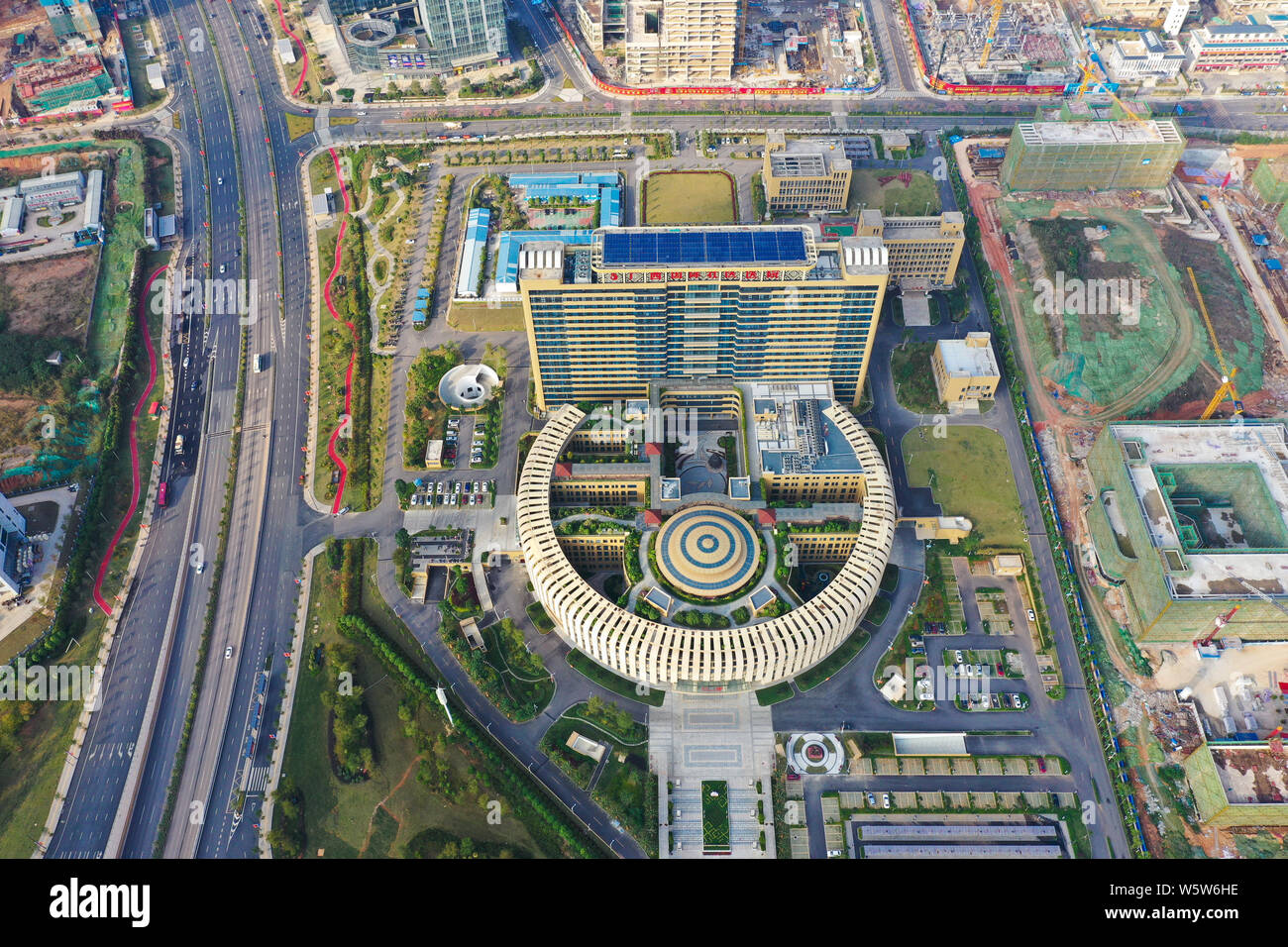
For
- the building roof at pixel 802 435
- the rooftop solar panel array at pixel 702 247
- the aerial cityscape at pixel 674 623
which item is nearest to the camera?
the aerial cityscape at pixel 674 623

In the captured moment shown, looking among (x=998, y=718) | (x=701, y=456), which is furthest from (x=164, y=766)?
(x=998, y=718)

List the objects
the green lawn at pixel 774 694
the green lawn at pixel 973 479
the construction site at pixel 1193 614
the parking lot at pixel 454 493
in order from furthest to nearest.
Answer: the parking lot at pixel 454 493 → the green lawn at pixel 973 479 → the green lawn at pixel 774 694 → the construction site at pixel 1193 614

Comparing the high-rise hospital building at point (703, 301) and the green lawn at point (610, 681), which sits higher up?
the high-rise hospital building at point (703, 301)

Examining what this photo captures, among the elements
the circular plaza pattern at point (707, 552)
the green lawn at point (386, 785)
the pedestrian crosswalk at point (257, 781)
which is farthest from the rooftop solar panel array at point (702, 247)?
the pedestrian crosswalk at point (257, 781)

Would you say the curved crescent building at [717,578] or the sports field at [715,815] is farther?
the curved crescent building at [717,578]

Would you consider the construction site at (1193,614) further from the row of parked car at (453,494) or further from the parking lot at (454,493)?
the row of parked car at (453,494)

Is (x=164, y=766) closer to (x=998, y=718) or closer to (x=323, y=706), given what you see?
(x=323, y=706)
